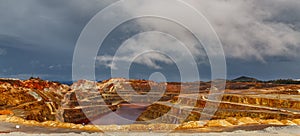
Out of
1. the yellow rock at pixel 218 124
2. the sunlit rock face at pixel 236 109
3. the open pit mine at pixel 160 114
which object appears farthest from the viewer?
the sunlit rock face at pixel 236 109

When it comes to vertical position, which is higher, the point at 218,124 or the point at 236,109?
the point at 236,109

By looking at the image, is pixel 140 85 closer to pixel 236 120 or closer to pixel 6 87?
pixel 6 87

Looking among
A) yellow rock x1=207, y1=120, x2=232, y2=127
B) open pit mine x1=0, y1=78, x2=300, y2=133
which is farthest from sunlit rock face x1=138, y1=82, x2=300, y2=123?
yellow rock x1=207, y1=120, x2=232, y2=127

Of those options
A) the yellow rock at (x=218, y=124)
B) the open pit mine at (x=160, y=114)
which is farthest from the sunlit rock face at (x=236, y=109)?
the yellow rock at (x=218, y=124)

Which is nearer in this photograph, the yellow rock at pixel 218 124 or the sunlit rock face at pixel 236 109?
the yellow rock at pixel 218 124

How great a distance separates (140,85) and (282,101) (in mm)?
120348

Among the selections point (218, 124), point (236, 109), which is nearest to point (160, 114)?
point (236, 109)

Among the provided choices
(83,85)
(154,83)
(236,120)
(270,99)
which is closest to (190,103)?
(270,99)

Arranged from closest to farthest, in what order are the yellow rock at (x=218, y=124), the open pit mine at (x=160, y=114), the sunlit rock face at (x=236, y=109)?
the yellow rock at (x=218, y=124)
the open pit mine at (x=160, y=114)
the sunlit rock face at (x=236, y=109)

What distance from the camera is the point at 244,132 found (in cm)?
2656

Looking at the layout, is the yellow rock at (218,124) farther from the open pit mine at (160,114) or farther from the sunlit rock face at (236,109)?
the sunlit rock face at (236,109)

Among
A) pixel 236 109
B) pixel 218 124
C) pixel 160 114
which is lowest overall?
pixel 160 114

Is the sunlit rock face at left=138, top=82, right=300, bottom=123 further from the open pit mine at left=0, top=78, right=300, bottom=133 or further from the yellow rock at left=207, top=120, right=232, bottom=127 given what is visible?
the yellow rock at left=207, top=120, right=232, bottom=127

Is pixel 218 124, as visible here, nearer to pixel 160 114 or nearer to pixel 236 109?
pixel 236 109
